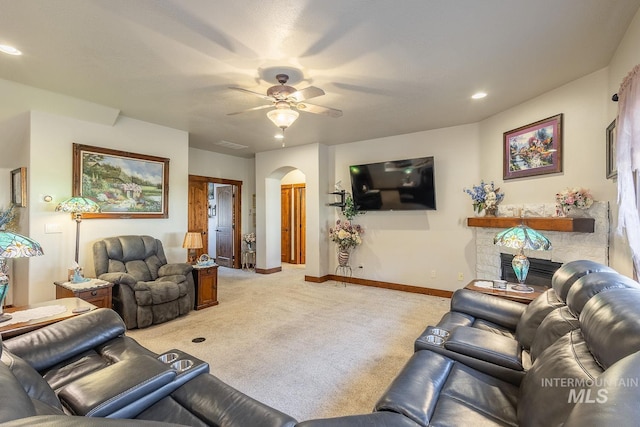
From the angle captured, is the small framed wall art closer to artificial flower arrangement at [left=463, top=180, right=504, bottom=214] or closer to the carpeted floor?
the carpeted floor

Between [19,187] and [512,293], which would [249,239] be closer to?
[19,187]

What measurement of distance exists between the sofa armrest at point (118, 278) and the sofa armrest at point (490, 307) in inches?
135

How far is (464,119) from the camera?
445cm

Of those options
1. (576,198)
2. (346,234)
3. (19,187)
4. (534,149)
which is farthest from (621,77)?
(19,187)

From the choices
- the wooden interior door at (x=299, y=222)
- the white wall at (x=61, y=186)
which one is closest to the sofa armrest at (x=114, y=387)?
the white wall at (x=61, y=186)

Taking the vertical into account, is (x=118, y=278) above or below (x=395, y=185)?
below

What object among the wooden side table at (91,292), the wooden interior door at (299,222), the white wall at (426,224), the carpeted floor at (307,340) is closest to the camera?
the carpeted floor at (307,340)

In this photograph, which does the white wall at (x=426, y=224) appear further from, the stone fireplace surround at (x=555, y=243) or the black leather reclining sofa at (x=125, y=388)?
the black leather reclining sofa at (x=125, y=388)

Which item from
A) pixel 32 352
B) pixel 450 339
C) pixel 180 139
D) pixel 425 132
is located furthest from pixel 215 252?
pixel 450 339

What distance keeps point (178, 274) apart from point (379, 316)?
2.69 meters

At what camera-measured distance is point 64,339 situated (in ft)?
5.90

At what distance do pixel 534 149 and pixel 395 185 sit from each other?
204cm

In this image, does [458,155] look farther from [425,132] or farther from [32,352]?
[32,352]

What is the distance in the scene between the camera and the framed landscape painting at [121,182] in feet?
12.8
